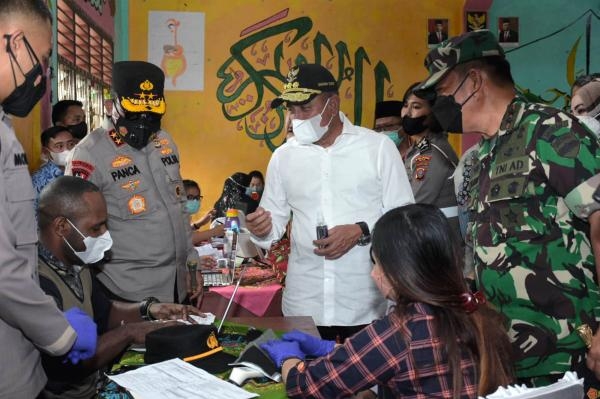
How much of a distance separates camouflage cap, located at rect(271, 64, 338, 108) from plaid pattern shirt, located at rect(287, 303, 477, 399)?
1251 millimetres

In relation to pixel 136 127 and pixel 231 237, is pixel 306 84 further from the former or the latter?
pixel 231 237

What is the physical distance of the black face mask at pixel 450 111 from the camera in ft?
6.33

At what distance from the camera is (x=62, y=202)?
80.4 inches

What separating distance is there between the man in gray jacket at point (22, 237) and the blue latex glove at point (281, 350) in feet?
1.47

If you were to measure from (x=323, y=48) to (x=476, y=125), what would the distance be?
5957 millimetres

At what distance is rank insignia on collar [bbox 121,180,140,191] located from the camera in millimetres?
2689

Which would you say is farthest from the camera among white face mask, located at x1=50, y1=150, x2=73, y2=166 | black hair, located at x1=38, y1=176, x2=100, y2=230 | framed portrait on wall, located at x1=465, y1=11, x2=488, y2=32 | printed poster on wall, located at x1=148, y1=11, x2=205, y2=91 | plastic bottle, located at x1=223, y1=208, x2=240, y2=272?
framed portrait on wall, located at x1=465, y1=11, x2=488, y2=32

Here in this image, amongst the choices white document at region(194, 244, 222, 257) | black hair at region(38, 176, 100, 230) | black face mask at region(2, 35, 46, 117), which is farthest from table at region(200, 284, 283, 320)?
black face mask at region(2, 35, 46, 117)

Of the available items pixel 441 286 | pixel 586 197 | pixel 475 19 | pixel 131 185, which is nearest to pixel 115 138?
pixel 131 185

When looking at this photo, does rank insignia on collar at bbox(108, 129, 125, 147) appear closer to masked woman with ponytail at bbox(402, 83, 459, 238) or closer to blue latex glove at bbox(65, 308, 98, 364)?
blue latex glove at bbox(65, 308, 98, 364)

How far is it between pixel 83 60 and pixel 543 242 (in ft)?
13.6

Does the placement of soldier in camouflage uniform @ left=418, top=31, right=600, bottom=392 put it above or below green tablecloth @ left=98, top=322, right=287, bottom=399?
above

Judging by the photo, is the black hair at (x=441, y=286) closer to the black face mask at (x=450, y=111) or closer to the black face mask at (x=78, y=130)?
the black face mask at (x=450, y=111)

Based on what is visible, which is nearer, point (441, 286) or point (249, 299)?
point (441, 286)
